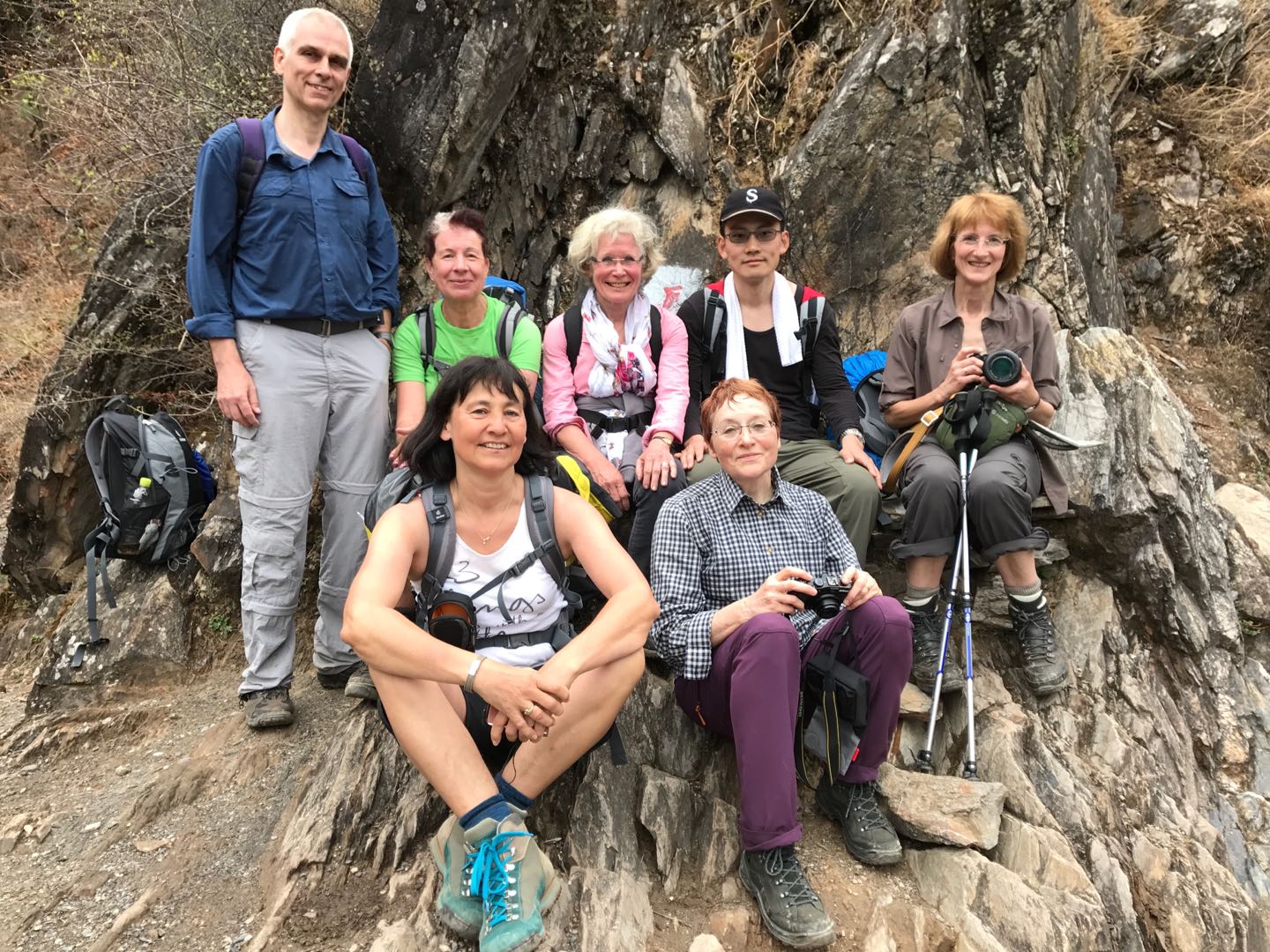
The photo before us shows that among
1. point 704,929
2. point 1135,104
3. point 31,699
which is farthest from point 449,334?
point 1135,104

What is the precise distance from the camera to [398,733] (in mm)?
3295

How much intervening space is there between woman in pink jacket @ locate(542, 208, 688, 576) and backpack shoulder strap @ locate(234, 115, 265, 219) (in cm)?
189

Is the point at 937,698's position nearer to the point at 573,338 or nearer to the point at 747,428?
the point at 747,428

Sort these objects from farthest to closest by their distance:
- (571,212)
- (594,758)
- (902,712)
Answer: (571,212)
(902,712)
(594,758)

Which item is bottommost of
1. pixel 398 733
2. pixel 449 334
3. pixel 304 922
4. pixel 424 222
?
pixel 304 922

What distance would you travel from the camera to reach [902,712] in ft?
16.2

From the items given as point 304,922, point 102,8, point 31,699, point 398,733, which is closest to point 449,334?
point 398,733

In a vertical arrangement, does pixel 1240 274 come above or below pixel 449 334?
above

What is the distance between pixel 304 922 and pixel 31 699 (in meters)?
3.73

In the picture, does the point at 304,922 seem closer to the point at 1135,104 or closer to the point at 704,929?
the point at 704,929

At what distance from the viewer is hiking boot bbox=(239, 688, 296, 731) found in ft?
16.3

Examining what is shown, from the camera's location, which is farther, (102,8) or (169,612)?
(102,8)

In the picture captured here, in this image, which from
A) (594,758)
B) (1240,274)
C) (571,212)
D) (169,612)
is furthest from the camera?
(1240,274)

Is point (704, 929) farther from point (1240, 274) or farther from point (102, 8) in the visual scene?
point (102, 8)
